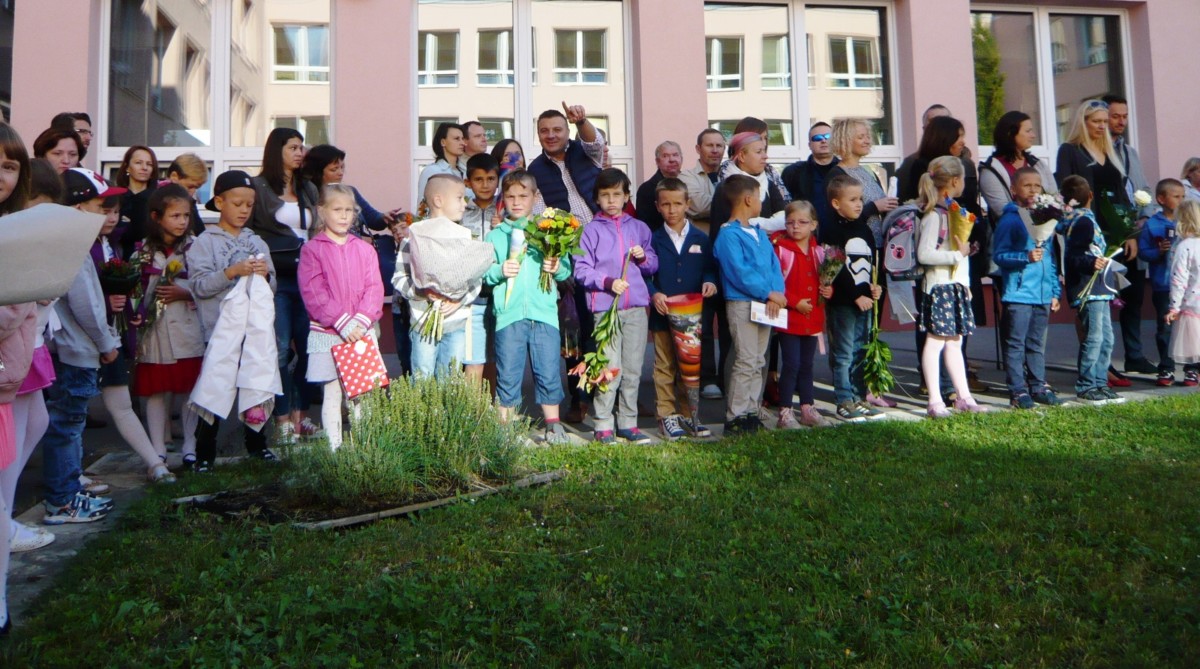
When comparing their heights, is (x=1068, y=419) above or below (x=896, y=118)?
below

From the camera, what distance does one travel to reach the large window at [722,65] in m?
12.3

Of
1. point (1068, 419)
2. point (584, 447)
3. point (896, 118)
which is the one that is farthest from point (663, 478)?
point (896, 118)

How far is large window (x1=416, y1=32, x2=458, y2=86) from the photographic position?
38.5ft

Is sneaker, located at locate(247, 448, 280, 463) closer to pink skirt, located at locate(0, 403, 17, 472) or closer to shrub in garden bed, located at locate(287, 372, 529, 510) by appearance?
shrub in garden bed, located at locate(287, 372, 529, 510)

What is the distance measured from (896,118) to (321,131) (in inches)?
261

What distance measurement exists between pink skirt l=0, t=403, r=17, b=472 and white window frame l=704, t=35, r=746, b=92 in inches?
378

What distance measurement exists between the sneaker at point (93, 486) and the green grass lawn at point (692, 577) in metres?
0.36

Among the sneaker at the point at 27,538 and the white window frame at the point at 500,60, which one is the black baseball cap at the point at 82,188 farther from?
the white window frame at the point at 500,60

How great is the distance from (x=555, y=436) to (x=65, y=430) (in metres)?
2.80

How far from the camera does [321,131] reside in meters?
11.5

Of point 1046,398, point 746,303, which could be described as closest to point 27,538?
point 746,303

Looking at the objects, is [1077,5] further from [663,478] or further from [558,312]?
[663,478]

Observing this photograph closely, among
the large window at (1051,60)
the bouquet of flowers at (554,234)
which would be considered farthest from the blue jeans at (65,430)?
the large window at (1051,60)

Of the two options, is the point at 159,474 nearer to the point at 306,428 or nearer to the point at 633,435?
the point at 306,428
